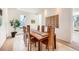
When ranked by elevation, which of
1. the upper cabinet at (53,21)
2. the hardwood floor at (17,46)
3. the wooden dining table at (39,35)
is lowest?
the hardwood floor at (17,46)

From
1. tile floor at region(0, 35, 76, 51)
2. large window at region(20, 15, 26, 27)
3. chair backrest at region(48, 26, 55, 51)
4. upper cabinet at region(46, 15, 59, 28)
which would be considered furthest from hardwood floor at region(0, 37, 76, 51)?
upper cabinet at region(46, 15, 59, 28)

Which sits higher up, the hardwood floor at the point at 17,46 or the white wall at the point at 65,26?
the white wall at the point at 65,26

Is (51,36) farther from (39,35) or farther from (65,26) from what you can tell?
(65,26)

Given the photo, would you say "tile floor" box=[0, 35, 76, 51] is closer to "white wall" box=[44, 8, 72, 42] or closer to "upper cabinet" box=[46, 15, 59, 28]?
"white wall" box=[44, 8, 72, 42]

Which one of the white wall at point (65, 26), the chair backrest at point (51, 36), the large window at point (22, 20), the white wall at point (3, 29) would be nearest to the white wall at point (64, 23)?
the white wall at point (65, 26)

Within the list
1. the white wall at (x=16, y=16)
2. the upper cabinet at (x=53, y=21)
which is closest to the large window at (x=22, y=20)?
the white wall at (x=16, y=16)

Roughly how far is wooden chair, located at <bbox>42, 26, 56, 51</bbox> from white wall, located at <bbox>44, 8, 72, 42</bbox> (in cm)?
10

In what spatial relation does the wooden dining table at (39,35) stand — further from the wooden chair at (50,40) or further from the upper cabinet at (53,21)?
the upper cabinet at (53,21)

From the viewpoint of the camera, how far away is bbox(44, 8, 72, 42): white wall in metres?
2.63

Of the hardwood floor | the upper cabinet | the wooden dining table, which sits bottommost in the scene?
the hardwood floor

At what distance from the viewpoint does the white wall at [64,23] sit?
2627 millimetres

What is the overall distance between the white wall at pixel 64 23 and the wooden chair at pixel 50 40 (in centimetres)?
10
